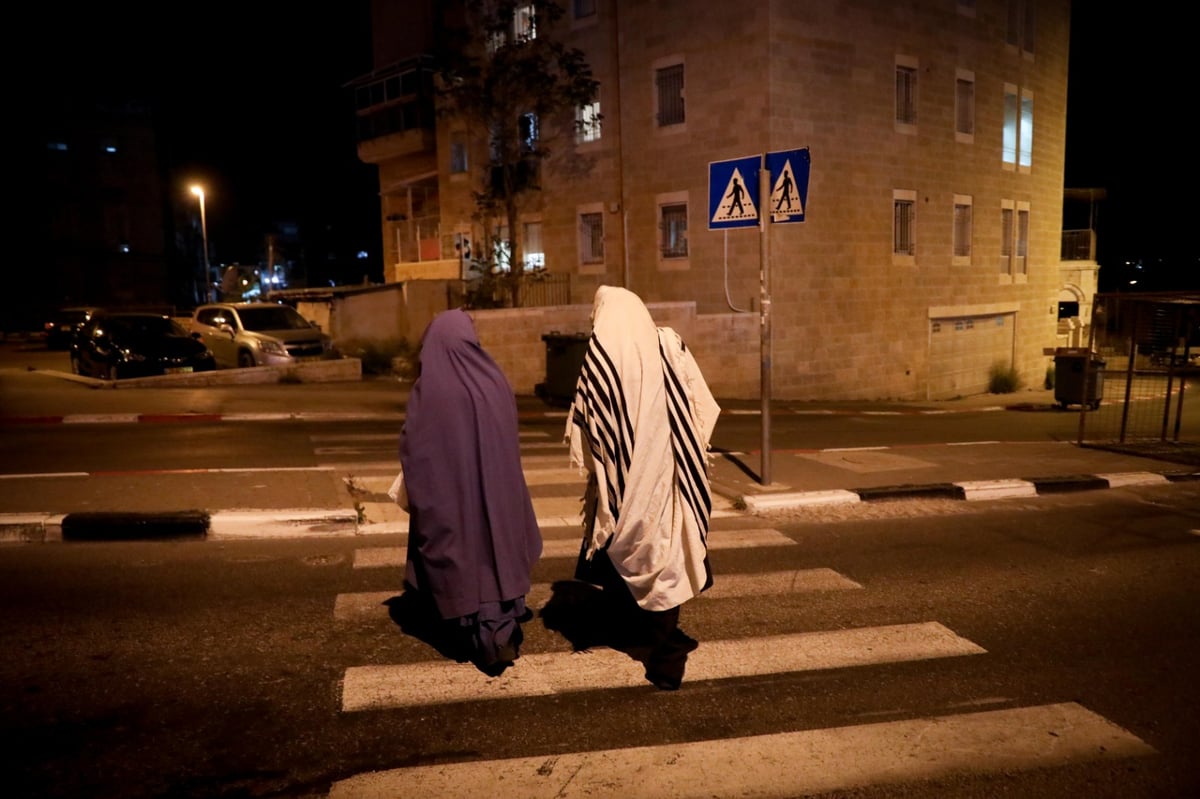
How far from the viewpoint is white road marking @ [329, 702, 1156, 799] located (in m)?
3.59

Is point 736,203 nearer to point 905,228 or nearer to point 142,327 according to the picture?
point 142,327

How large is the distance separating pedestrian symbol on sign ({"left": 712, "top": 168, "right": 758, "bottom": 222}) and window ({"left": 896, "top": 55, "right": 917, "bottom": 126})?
50.6ft

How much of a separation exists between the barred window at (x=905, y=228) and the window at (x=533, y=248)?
31.4 feet

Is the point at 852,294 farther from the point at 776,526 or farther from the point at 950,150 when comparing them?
the point at 776,526

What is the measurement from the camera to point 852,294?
21.8 metres

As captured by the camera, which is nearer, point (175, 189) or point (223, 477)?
point (223, 477)

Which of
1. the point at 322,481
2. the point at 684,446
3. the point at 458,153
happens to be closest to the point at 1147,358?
the point at 684,446

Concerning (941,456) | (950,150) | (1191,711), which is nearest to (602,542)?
(1191,711)

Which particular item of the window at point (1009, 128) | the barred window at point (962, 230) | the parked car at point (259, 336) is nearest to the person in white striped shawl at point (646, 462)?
the parked car at point (259, 336)

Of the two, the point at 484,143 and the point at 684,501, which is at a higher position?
the point at 484,143

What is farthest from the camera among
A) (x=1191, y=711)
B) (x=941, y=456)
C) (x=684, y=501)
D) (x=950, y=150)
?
(x=950, y=150)

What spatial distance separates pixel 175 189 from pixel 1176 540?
71.7m

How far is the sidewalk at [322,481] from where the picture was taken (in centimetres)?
748

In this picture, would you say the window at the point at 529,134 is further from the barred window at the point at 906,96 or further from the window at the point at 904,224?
the window at the point at 904,224
